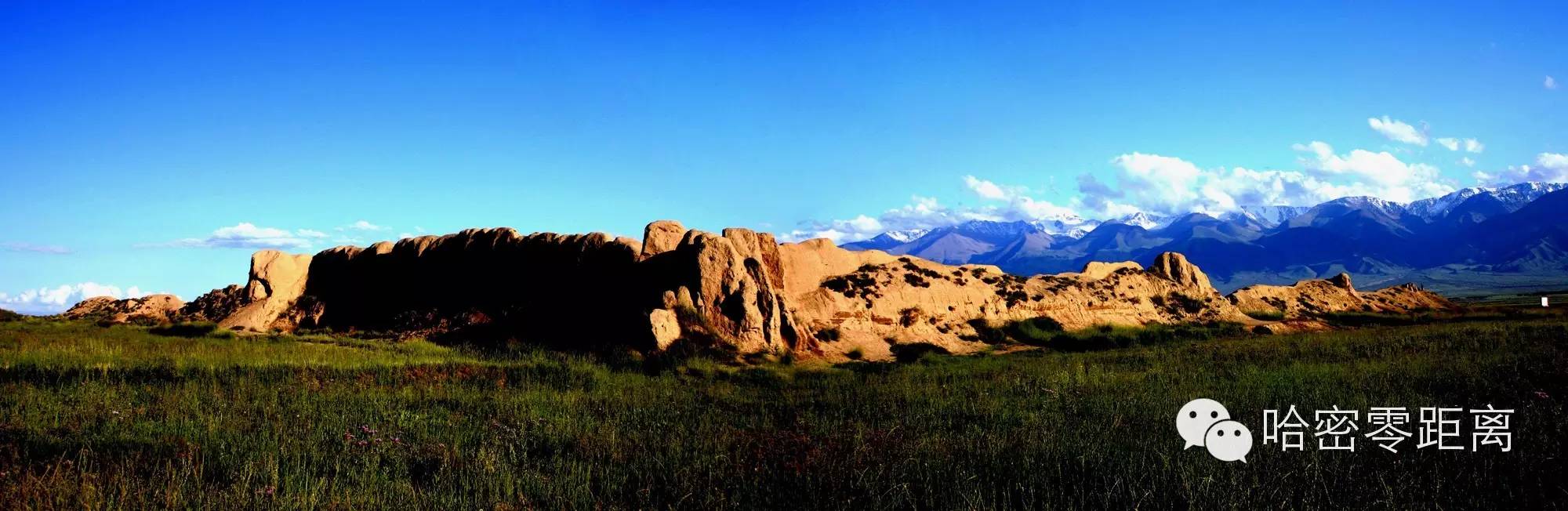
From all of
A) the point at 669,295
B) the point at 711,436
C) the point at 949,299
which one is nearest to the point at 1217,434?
the point at 711,436

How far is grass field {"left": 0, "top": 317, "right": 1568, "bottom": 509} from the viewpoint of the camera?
23.2ft

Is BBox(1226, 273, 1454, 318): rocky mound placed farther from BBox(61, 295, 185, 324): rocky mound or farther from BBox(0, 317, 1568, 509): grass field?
BBox(61, 295, 185, 324): rocky mound

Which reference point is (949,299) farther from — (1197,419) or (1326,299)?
(1326,299)

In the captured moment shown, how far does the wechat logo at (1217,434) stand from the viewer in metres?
8.66

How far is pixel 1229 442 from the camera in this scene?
8.78 metres

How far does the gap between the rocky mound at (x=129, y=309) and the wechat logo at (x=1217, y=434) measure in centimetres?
4619

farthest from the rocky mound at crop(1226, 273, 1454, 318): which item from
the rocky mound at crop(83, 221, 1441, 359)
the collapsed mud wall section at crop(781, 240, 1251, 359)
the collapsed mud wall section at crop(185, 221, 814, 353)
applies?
the collapsed mud wall section at crop(185, 221, 814, 353)

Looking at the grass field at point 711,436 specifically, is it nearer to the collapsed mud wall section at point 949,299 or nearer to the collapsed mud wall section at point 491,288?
the collapsed mud wall section at point 491,288

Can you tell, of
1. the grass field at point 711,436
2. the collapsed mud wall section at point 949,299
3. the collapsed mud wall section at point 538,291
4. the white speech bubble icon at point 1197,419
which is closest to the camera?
the grass field at point 711,436

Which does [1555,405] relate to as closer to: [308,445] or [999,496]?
[999,496]

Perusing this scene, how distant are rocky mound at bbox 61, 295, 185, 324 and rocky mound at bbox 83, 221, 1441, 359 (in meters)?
2.81

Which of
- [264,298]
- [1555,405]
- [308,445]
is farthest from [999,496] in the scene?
[264,298]

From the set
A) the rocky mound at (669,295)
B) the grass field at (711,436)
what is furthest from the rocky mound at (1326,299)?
the grass field at (711,436)

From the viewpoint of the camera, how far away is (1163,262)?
45.7 metres
